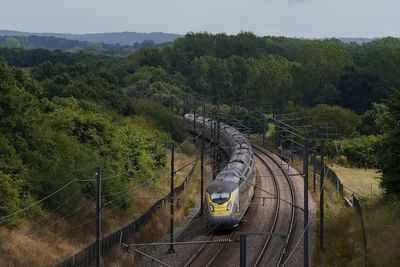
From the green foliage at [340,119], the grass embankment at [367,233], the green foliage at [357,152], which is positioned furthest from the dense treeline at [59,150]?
the green foliage at [340,119]

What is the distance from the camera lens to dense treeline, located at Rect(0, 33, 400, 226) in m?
38.2

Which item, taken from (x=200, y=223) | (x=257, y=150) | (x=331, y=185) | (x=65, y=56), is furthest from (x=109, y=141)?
(x=65, y=56)

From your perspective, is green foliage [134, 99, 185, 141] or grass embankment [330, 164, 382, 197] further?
green foliage [134, 99, 185, 141]

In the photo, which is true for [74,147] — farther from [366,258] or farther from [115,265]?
[366,258]

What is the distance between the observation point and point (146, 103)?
83562 mm

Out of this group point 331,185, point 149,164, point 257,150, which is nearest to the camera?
point 149,164

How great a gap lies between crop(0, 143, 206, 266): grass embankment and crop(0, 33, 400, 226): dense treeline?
1.19 metres

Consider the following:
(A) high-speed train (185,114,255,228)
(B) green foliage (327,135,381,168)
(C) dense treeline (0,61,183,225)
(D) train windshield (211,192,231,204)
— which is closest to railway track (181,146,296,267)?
(A) high-speed train (185,114,255,228)

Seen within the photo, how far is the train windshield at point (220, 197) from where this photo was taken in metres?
37.0

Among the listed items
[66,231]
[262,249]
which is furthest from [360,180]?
[66,231]

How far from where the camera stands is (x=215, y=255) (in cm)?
3434

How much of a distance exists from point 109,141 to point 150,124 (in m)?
24.7

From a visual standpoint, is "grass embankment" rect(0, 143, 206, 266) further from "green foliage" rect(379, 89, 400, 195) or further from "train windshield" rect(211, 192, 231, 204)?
"green foliage" rect(379, 89, 400, 195)

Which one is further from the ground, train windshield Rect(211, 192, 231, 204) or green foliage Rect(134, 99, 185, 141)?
train windshield Rect(211, 192, 231, 204)
